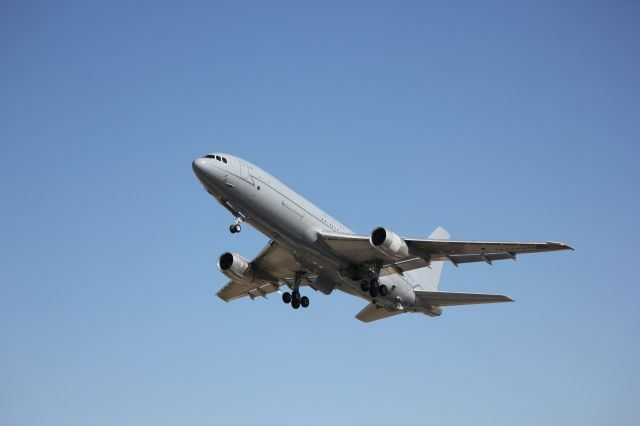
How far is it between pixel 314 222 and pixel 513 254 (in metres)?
9.71

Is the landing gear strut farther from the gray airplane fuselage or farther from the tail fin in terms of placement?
the tail fin

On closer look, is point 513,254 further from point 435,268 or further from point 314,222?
point 435,268

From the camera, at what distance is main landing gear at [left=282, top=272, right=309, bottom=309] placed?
4384 centimetres

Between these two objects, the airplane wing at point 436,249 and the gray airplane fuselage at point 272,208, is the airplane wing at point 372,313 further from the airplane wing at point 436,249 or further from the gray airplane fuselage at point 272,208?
the airplane wing at point 436,249

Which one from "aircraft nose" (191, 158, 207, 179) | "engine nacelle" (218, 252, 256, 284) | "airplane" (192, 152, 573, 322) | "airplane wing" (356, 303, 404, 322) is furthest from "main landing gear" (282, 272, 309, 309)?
"aircraft nose" (191, 158, 207, 179)


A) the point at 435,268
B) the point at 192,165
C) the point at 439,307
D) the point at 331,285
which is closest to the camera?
the point at 192,165

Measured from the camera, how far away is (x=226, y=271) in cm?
4384

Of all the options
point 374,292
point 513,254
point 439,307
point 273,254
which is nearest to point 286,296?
point 273,254

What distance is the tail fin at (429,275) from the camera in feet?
151

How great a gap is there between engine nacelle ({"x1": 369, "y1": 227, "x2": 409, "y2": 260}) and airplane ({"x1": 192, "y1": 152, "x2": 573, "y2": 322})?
0.05 meters

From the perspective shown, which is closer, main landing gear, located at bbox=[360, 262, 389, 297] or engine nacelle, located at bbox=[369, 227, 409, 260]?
engine nacelle, located at bbox=[369, 227, 409, 260]

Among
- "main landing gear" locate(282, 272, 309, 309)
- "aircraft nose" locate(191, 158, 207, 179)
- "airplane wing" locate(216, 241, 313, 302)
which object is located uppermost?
"aircraft nose" locate(191, 158, 207, 179)

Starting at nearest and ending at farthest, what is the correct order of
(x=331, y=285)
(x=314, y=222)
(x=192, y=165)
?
(x=192, y=165) → (x=314, y=222) → (x=331, y=285)

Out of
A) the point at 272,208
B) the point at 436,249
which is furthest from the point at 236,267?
the point at 436,249
